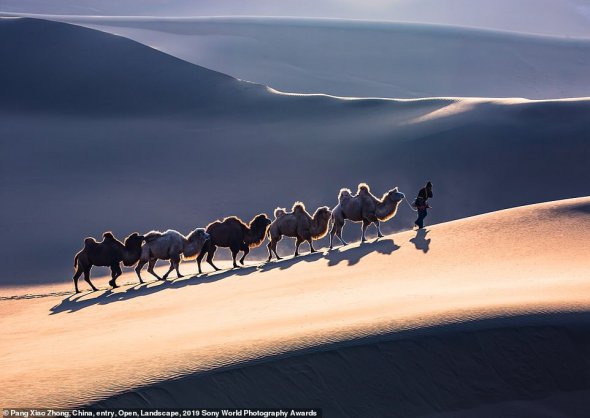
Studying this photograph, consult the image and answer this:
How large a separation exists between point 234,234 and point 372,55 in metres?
56.5

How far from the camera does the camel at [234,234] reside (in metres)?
17.3

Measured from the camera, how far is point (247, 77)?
203 ft

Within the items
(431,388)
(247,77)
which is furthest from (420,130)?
(247,77)

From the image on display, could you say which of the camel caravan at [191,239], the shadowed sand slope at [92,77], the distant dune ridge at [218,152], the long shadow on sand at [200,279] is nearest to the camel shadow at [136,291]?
the long shadow on sand at [200,279]

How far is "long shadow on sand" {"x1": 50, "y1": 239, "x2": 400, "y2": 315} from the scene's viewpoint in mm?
14703

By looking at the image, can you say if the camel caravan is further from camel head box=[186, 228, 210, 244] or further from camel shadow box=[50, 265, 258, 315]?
camel shadow box=[50, 265, 258, 315]

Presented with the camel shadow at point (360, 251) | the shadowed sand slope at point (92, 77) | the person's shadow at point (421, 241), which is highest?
the shadowed sand slope at point (92, 77)

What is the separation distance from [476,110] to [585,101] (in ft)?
12.4

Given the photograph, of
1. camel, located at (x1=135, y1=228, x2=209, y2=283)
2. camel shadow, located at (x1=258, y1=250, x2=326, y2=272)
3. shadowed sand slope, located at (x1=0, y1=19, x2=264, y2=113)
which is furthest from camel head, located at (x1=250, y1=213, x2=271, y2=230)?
shadowed sand slope, located at (x1=0, y1=19, x2=264, y2=113)

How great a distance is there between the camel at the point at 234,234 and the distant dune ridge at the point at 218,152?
184 inches

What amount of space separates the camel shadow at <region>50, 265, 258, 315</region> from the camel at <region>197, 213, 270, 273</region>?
0.66 metres

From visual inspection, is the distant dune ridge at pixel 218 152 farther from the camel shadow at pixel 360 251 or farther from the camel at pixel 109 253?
the camel shadow at pixel 360 251

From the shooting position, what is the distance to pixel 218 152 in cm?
3206

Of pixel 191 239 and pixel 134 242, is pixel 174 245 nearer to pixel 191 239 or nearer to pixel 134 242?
pixel 191 239
